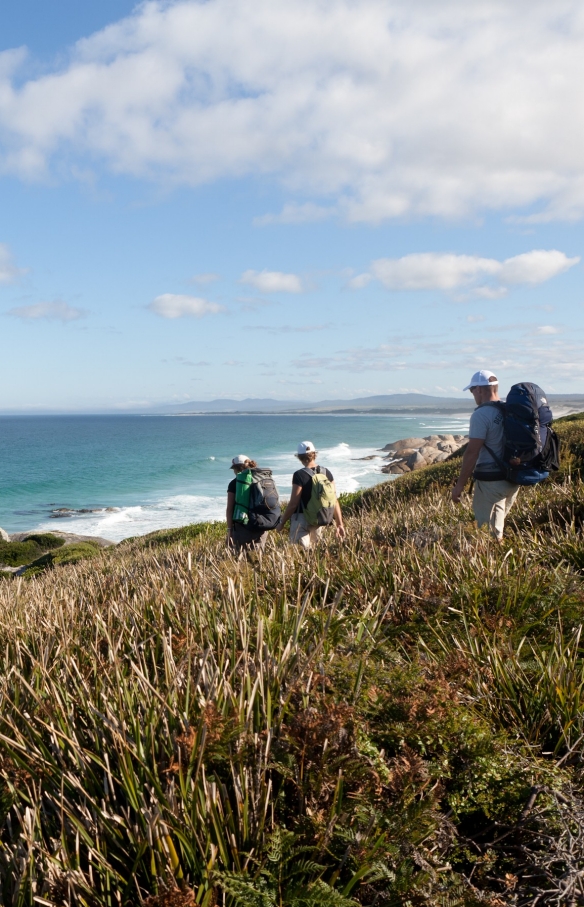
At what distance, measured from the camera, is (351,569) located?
4953 millimetres

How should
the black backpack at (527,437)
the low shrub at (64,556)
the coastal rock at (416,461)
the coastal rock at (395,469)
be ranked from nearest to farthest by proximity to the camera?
the black backpack at (527,437)
the low shrub at (64,556)
the coastal rock at (416,461)
the coastal rock at (395,469)

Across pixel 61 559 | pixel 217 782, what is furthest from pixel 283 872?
pixel 61 559

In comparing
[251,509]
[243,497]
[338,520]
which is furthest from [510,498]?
[243,497]

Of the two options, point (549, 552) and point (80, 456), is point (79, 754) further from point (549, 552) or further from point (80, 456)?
point (80, 456)

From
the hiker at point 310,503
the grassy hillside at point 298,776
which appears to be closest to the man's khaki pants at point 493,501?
the hiker at point 310,503

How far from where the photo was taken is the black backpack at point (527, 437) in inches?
252

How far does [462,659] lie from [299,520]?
550 centimetres

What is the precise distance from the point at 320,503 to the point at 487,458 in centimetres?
248

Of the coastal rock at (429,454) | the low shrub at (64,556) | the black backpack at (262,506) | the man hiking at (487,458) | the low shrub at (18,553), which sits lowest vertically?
the low shrub at (18,553)

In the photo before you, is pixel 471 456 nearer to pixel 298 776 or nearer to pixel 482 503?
pixel 482 503

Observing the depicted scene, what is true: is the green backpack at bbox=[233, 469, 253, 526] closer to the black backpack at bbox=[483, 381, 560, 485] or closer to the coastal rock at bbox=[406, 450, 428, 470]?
the black backpack at bbox=[483, 381, 560, 485]

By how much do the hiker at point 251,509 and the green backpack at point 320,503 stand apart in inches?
18.3

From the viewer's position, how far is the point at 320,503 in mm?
8406

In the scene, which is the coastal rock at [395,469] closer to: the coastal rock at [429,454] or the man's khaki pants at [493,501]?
the coastal rock at [429,454]
